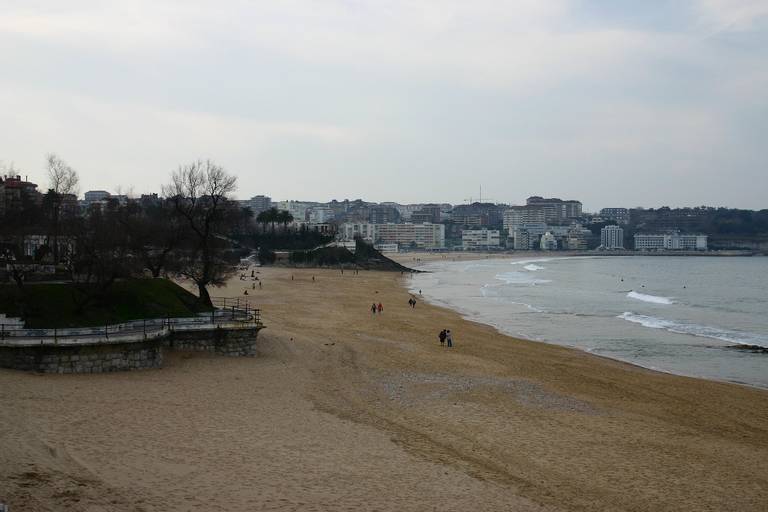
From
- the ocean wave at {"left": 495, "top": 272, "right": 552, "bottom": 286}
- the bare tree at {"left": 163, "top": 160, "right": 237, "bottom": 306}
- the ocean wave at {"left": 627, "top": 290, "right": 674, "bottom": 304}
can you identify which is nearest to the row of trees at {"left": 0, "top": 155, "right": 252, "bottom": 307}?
the bare tree at {"left": 163, "top": 160, "right": 237, "bottom": 306}

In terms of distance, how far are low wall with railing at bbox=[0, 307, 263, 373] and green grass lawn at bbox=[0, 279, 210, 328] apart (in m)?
1.13

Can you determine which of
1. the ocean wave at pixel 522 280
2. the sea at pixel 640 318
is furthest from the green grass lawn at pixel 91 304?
the ocean wave at pixel 522 280

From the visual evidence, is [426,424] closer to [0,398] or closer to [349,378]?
[349,378]

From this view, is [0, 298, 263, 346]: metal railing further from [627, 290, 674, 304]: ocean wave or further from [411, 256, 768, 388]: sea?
[627, 290, 674, 304]: ocean wave

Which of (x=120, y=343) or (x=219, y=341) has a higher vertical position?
(x=120, y=343)

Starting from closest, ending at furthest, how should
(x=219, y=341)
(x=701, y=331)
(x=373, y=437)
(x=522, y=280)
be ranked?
1. (x=373, y=437)
2. (x=219, y=341)
3. (x=701, y=331)
4. (x=522, y=280)

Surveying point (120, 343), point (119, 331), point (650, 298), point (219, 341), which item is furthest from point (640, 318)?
point (120, 343)

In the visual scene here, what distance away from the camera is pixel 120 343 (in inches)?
823

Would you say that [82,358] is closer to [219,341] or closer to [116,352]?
[116,352]

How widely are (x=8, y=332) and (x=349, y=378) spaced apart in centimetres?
1033

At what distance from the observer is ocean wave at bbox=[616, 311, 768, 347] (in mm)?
39938

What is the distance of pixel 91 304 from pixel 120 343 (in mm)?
3765

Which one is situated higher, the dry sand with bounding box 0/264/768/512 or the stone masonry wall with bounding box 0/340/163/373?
the stone masonry wall with bounding box 0/340/163/373

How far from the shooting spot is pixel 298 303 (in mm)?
50062
